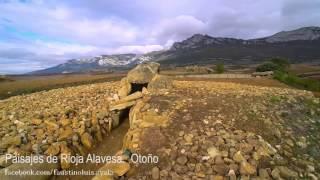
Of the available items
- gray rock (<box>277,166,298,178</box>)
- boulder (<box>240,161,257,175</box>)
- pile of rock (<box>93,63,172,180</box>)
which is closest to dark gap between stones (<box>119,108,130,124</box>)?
pile of rock (<box>93,63,172,180</box>)

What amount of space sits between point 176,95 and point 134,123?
2.71 meters

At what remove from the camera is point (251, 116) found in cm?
1308

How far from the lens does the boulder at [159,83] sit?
1661cm

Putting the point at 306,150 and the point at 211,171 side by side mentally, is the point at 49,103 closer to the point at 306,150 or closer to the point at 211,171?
the point at 211,171

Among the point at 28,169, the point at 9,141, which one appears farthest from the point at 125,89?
the point at 28,169

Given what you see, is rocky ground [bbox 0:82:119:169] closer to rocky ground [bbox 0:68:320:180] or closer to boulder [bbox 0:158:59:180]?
rocky ground [bbox 0:68:320:180]


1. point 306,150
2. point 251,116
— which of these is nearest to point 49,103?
point 251,116

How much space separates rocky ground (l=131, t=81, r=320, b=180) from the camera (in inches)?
406

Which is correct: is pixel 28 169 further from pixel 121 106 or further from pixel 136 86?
pixel 136 86

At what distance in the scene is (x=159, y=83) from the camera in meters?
16.9

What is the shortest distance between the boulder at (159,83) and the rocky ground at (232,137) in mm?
1076

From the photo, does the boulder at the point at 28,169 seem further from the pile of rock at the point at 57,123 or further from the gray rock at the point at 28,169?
the pile of rock at the point at 57,123

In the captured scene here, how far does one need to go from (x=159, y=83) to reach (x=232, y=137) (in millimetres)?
6154

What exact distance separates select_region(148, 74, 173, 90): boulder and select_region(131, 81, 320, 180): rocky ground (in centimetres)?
108
